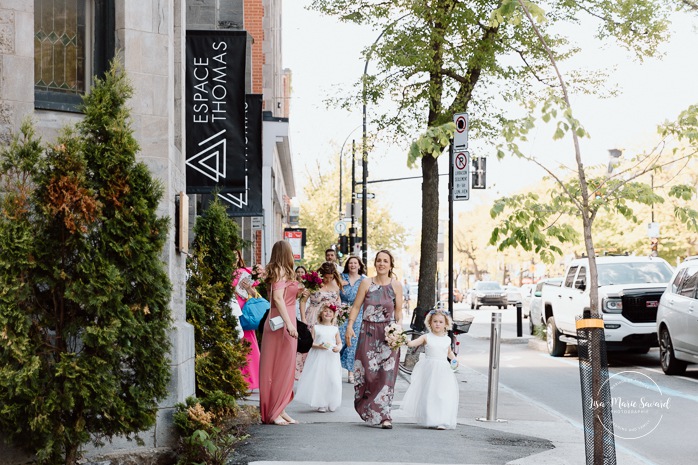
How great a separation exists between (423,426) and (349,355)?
5452mm

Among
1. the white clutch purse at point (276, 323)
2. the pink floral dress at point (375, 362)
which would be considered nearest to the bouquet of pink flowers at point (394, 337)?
the pink floral dress at point (375, 362)

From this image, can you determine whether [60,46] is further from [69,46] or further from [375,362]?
[375,362]

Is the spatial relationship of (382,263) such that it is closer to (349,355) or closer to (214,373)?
(214,373)

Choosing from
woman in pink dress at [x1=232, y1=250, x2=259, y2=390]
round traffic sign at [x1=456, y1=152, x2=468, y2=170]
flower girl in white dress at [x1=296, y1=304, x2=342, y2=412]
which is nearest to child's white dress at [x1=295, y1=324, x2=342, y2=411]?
flower girl in white dress at [x1=296, y1=304, x2=342, y2=412]

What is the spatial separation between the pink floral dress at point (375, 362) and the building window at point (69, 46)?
157 inches

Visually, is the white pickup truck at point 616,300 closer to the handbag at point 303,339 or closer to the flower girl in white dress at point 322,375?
the flower girl in white dress at point 322,375

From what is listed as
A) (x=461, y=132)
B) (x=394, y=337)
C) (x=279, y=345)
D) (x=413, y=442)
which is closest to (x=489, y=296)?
(x=461, y=132)

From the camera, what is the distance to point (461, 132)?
52.5ft

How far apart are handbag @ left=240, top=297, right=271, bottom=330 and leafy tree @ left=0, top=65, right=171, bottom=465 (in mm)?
5953

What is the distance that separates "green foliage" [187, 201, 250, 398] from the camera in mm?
10703

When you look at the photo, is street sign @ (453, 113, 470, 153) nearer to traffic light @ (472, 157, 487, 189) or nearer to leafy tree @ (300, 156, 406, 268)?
traffic light @ (472, 157, 487, 189)

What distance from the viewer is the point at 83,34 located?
28.4 ft

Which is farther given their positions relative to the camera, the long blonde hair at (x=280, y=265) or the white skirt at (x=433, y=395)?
the long blonde hair at (x=280, y=265)

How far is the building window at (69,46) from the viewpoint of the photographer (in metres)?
8.46
